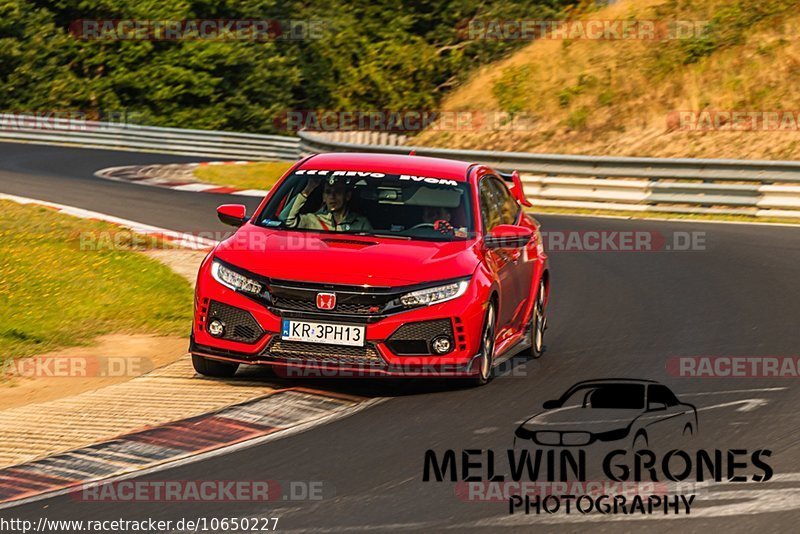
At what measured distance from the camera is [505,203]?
1138cm

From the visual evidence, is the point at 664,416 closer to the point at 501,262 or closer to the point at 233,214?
the point at 501,262

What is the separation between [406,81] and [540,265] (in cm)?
3903

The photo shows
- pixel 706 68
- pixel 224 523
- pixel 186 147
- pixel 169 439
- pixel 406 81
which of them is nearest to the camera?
pixel 224 523

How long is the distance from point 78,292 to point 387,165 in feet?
14.1

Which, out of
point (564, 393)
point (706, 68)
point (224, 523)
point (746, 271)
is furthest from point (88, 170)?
point (224, 523)

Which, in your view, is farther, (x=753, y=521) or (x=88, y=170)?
(x=88, y=170)

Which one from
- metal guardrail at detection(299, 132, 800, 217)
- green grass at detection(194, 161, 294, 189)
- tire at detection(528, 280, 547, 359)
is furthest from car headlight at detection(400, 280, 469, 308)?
green grass at detection(194, 161, 294, 189)

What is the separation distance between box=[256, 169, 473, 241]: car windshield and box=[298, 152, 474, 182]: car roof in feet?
0.20

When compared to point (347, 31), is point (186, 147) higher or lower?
lower

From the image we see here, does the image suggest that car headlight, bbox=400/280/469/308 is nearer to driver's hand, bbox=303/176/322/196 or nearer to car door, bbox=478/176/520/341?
car door, bbox=478/176/520/341

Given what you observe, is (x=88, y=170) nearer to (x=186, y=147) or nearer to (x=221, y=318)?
(x=186, y=147)

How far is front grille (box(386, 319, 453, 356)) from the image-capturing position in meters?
9.05

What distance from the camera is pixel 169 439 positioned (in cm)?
791

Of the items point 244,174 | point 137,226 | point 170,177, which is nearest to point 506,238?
Answer: point 137,226
